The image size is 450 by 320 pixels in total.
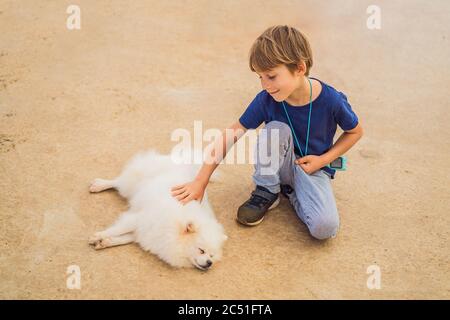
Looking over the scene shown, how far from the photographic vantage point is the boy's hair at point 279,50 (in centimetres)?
191

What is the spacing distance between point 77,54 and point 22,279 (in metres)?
2.25

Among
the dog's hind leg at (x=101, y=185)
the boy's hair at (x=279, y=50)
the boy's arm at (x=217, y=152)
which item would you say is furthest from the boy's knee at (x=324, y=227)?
the dog's hind leg at (x=101, y=185)

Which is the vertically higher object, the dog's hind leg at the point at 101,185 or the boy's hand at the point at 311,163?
the boy's hand at the point at 311,163

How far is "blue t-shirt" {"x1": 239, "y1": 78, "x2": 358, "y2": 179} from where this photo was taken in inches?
82.3

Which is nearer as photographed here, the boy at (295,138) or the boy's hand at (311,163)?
the boy at (295,138)

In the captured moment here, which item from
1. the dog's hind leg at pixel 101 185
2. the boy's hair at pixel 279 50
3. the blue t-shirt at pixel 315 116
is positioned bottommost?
the dog's hind leg at pixel 101 185

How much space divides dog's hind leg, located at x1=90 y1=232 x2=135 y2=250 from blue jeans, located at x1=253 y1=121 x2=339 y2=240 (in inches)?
27.9

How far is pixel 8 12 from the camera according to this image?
13.5 feet

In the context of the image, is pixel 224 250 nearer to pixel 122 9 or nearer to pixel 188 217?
pixel 188 217

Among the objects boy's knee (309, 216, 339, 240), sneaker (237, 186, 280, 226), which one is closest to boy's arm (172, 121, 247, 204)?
sneaker (237, 186, 280, 226)

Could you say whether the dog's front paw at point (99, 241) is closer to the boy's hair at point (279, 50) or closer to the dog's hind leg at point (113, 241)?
the dog's hind leg at point (113, 241)

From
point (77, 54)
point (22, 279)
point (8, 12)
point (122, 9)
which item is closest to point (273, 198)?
point (22, 279)

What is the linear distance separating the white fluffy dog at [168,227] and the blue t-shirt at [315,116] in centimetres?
45

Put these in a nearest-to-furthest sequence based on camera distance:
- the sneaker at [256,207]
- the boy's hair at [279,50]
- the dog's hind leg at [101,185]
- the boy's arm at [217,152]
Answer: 1. the boy's hair at [279,50]
2. the boy's arm at [217,152]
3. the sneaker at [256,207]
4. the dog's hind leg at [101,185]
